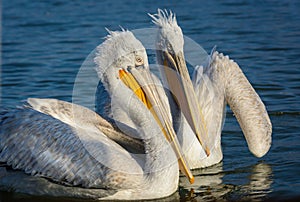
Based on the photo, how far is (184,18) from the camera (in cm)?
1270

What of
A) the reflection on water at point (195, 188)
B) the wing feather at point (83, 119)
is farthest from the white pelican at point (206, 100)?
the wing feather at point (83, 119)

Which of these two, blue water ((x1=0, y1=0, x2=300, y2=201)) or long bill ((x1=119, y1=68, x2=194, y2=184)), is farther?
blue water ((x1=0, y1=0, x2=300, y2=201))

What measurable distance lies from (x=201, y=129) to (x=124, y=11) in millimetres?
7083

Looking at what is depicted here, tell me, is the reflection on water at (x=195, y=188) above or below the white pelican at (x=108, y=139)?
below

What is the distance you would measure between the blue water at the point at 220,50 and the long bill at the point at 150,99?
33cm

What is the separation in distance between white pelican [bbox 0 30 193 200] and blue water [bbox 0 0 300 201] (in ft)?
1.30

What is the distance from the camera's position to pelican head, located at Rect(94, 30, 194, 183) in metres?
6.18

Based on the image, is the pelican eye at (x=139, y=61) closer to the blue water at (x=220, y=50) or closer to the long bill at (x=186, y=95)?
the long bill at (x=186, y=95)

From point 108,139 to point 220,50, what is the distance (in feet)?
15.5

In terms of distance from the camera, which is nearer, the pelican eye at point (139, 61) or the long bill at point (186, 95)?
the pelican eye at point (139, 61)

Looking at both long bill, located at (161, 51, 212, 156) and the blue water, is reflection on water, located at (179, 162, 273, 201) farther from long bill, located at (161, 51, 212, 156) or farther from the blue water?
long bill, located at (161, 51, 212, 156)

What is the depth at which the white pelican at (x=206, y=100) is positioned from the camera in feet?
21.3

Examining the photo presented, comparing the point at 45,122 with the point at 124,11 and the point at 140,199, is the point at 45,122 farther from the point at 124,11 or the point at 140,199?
the point at 124,11

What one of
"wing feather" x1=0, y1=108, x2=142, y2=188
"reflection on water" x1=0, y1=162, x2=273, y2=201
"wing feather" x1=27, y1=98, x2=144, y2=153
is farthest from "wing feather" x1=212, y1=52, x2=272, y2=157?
"wing feather" x1=0, y1=108, x2=142, y2=188
